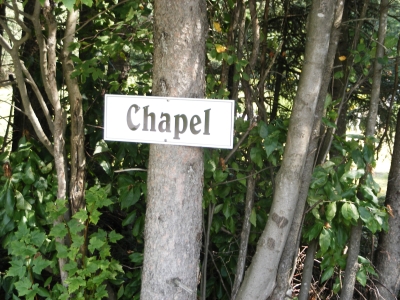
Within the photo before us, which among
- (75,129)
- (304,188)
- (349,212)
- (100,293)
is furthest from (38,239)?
(349,212)

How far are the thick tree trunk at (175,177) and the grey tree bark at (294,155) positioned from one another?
561mm

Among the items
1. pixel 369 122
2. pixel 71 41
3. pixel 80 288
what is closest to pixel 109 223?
pixel 80 288

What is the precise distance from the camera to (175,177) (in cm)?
227

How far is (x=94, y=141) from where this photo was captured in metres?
3.67

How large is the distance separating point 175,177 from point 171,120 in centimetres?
27

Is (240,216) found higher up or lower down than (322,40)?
lower down

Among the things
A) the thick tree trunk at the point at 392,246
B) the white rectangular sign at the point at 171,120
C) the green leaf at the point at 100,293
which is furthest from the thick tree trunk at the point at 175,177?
the thick tree trunk at the point at 392,246

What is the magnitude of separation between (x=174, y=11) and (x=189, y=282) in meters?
1.22

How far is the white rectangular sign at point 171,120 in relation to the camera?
6.96ft

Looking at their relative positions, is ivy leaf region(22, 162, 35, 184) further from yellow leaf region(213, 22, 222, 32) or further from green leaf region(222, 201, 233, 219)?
yellow leaf region(213, 22, 222, 32)

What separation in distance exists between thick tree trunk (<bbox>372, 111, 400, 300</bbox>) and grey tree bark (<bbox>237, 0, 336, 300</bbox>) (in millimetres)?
1151

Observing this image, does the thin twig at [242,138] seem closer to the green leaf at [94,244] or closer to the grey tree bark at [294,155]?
the grey tree bark at [294,155]

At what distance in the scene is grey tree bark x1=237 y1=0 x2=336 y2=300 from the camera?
271 cm

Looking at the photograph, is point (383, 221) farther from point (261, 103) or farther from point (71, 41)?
point (71, 41)
